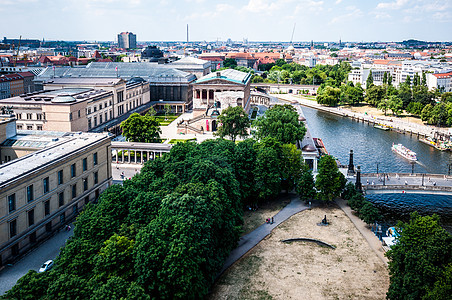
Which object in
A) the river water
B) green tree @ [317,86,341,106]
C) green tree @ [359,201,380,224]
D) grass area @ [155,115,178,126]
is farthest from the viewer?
green tree @ [317,86,341,106]

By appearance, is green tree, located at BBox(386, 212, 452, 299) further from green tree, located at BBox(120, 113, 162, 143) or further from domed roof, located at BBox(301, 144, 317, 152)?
green tree, located at BBox(120, 113, 162, 143)

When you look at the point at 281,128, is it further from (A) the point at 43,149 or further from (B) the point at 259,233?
(A) the point at 43,149

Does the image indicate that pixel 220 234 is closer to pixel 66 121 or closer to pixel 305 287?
pixel 305 287

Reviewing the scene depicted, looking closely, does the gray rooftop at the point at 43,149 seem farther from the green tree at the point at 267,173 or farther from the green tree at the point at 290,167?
the green tree at the point at 290,167

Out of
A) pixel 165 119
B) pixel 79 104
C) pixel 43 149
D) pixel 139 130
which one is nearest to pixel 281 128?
pixel 139 130

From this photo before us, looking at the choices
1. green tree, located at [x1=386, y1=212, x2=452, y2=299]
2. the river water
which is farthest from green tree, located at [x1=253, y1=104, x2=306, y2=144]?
green tree, located at [x1=386, y1=212, x2=452, y2=299]

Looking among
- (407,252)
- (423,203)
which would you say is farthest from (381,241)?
(423,203)
